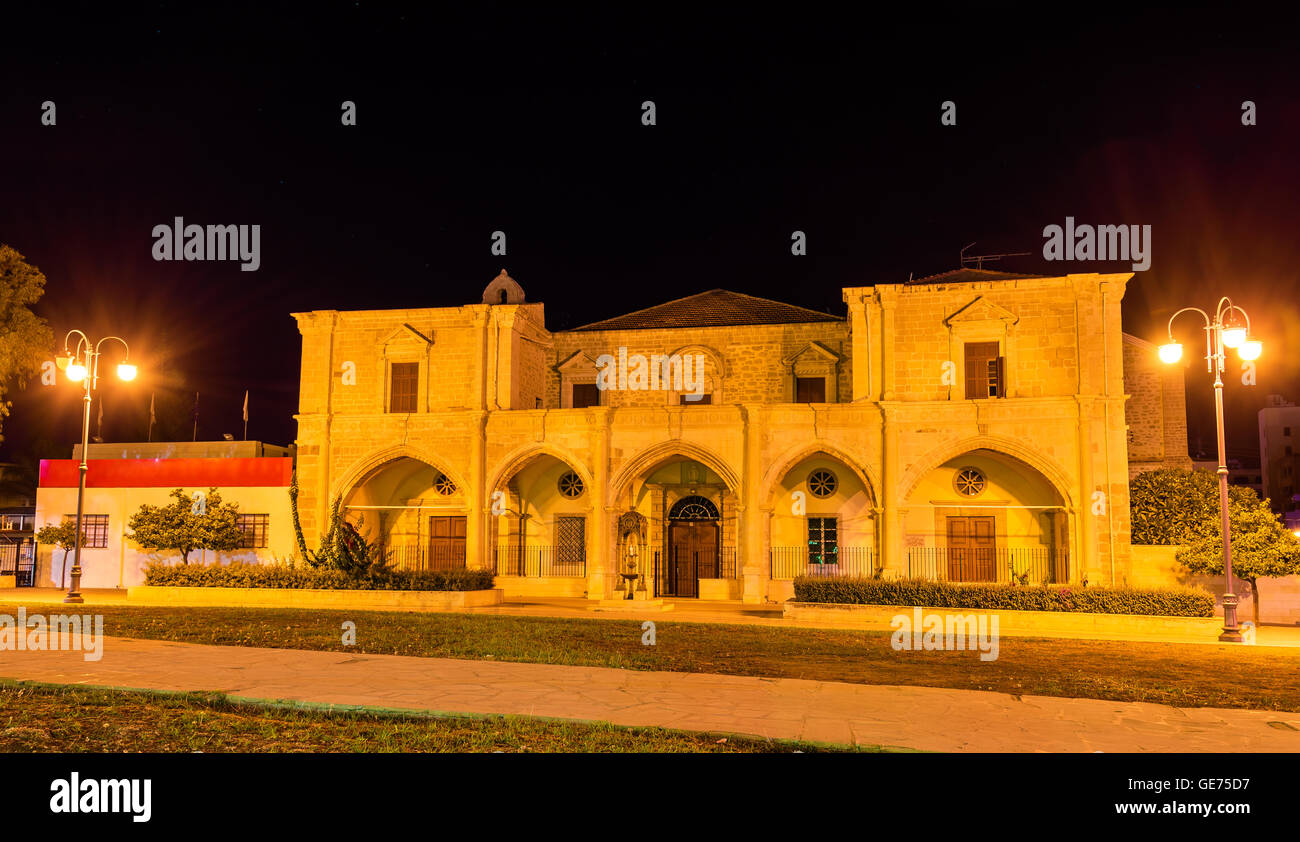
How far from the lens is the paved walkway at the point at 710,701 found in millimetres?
6730

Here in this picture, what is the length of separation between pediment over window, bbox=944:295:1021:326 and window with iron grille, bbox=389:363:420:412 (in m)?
14.1

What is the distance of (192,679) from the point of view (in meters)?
8.73

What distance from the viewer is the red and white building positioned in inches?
1077

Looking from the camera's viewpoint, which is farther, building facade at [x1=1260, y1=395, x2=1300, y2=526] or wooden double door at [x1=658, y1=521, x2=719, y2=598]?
building facade at [x1=1260, y1=395, x2=1300, y2=526]

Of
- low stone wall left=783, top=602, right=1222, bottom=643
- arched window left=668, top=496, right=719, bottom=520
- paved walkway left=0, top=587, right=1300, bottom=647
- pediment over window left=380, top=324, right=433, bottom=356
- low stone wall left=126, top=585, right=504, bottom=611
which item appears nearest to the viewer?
paved walkway left=0, top=587, right=1300, bottom=647

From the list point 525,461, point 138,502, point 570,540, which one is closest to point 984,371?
point 525,461

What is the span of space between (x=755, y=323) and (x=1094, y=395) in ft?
31.7

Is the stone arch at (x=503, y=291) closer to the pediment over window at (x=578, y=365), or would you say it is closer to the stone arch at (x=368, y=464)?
the pediment over window at (x=578, y=365)

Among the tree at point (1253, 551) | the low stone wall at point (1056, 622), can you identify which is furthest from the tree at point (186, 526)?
the tree at point (1253, 551)

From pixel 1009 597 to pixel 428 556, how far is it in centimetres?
1634

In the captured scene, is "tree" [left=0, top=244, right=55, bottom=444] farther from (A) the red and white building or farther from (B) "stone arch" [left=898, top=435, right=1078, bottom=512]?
(B) "stone arch" [left=898, top=435, right=1078, bottom=512]

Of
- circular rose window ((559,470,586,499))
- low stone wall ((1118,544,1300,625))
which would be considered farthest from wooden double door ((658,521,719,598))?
low stone wall ((1118,544,1300,625))

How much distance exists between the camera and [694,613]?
20047 millimetres
